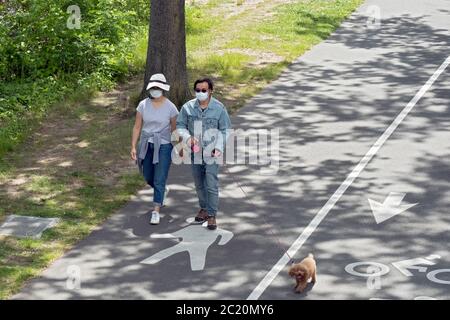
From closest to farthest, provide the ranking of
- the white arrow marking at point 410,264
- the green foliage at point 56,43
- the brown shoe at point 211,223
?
the white arrow marking at point 410,264 → the brown shoe at point 211,223 → the green foliage at point 56,43

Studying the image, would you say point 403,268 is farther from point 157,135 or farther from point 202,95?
point 157,135

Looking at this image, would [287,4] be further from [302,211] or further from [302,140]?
[302,211]

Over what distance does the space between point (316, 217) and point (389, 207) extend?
3.17 ft

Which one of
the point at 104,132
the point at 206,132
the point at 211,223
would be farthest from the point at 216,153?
the point at 104,132

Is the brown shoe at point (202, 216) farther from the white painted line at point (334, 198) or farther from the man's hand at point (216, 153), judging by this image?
the white painted line at point (334, 198)

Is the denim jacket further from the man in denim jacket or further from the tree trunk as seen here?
the tree trunk

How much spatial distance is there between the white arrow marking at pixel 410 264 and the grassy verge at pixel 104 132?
144 inches

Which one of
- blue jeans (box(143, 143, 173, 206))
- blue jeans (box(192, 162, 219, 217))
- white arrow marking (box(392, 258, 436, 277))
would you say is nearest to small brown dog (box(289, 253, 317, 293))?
white arrow marking (box(392, 258, 436, 277))

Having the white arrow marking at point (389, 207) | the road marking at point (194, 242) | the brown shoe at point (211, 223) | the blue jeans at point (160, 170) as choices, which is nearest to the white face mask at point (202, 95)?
the blue jeans at point (160, 170)

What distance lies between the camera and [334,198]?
13047 mm

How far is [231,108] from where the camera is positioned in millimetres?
17219

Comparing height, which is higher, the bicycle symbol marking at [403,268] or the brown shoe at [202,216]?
the brown shoe at [202,216]

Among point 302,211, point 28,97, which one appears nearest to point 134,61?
point 28,97

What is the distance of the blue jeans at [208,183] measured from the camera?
11.9 metres
